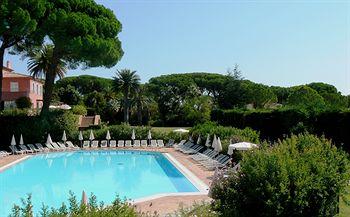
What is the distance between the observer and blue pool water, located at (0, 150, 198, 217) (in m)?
16.1

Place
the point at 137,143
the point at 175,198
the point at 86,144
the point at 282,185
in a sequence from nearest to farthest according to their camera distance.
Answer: the point at 282,185
the point at 175,198
the point at 86,144
the point at 137,143

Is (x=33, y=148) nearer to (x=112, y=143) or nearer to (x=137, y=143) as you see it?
(x=112, y=143)

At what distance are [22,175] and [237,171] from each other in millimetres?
15476

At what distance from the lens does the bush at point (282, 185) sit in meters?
7.75

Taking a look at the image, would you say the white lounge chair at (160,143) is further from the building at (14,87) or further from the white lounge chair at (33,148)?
the building at (14,87)

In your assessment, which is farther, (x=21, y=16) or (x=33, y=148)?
(x=33, y=148)

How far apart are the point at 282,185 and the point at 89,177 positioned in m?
14.6

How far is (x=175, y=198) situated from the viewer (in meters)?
13.0

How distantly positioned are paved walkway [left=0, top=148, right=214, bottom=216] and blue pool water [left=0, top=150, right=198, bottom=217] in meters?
0.71

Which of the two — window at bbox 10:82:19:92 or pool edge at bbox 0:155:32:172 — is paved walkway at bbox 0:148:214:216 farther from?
window at bbox 10:82:19:92

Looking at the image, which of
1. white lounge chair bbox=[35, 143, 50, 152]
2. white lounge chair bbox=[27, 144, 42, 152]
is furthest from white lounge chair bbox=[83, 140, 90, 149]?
white lounge chair bbox=[27, 144, 42, 152]

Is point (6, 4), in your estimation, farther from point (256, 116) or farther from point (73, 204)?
point (73, 204)

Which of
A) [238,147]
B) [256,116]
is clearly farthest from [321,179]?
[256,116]

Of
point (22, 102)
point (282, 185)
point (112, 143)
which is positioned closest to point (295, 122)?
point (112, 143)
